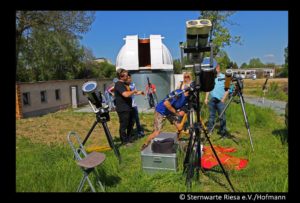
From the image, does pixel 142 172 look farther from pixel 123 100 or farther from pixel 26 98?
pixel 26 98

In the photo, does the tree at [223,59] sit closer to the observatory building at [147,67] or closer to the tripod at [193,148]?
the observatory building at [147,67]

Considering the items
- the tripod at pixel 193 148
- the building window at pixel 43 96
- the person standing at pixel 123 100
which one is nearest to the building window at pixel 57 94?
the building window at pixel 43 96

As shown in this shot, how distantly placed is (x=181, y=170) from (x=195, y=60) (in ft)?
5.32

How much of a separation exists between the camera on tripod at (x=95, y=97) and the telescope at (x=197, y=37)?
1.72 m

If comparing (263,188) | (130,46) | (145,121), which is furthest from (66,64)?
(263,188)

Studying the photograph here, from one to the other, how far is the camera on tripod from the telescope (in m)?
1.72

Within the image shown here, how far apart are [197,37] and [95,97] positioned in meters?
2.01

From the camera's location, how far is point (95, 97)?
4.29 meters

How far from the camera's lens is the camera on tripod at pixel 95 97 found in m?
4.20

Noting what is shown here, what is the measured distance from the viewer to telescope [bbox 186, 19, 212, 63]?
9.84ft

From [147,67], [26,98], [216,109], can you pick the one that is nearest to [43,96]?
[26,98]

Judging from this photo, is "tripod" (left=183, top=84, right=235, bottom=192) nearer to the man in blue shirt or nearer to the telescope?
the telescope

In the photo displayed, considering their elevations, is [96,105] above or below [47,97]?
above

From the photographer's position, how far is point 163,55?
14.0 metres
